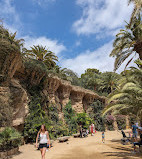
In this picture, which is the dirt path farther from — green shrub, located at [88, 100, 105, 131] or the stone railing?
green shrub, located at [88, 100, 105, 131]

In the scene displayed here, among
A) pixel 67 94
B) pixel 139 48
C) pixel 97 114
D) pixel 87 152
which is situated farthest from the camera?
pixel 97 114

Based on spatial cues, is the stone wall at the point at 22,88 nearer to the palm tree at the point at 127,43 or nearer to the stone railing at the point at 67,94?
the stone railing at the point at 67,94

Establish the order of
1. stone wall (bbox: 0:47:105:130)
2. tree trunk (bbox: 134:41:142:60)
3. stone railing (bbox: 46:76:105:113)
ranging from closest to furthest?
tree trunk (bbox: 134:41:142:60) → stone wall (bbox: 0:47:105:130) → stone railing (bbox: 46:76:105:113)

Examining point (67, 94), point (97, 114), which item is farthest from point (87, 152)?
point (97, 114)

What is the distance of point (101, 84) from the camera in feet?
100

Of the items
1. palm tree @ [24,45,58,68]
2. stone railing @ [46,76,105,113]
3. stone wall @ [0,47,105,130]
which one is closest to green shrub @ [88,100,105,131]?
stone railing @ [46,76,105,113]

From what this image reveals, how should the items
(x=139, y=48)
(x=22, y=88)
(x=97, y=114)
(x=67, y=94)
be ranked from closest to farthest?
(x=139, y=48) < (x=22, y=88) < (x=67, y=94) < (x=97, y=114)

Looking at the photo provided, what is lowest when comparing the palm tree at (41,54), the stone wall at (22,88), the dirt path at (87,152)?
the dirt path at (87,152)

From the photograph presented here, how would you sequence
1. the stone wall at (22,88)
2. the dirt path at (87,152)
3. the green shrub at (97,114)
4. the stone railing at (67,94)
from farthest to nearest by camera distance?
1. the green shrub at (97,114)
2. the stone railing at (67,94)
3. the stone wall at (22,88)
4. the dirt path at (87,152)

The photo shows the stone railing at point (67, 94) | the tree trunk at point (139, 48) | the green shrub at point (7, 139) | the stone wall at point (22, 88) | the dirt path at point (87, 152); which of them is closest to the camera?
the dirt path at point (87, 152)

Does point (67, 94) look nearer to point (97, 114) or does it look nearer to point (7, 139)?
point (97, 114)

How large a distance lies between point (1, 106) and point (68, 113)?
11580 millimetres

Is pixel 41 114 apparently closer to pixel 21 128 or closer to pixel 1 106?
pixel 21 128

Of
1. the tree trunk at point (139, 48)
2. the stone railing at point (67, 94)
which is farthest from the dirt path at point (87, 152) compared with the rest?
the stone railing at point (67, 94)
